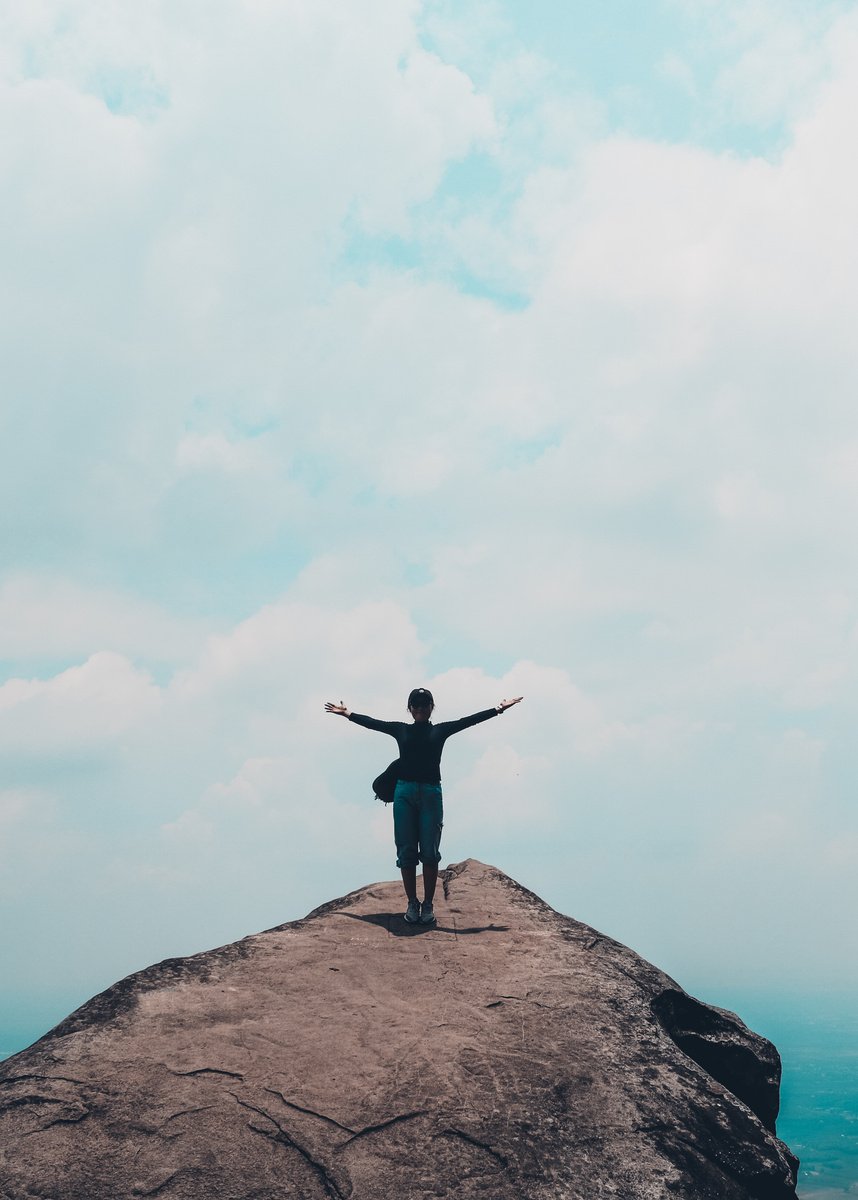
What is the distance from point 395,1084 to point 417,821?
173 inches

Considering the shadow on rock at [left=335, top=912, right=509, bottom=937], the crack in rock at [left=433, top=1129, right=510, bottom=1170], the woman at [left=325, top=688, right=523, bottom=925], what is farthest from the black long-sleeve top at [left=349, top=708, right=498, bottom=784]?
the crack in rock at [left=433, top=1129, right=510, bottom=1170]

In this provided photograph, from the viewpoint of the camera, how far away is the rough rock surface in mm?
7910

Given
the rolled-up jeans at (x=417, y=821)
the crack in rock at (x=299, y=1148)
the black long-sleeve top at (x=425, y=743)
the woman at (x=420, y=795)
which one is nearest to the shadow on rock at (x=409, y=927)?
the woman at (x=420, y=795)

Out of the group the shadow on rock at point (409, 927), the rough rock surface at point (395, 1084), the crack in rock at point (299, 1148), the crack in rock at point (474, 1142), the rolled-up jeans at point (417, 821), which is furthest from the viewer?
the rolled-up jeans at point (417, 821)

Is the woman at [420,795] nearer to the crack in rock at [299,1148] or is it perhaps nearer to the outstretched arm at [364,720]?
the outstretched arm at [364,720]

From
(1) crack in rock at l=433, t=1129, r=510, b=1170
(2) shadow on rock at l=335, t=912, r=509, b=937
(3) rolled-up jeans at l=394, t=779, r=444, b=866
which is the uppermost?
(3) rolled-up jeans at l=394, t=779, r=444, b=866

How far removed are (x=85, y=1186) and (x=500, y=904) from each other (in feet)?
22.6

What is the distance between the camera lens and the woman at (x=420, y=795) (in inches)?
497

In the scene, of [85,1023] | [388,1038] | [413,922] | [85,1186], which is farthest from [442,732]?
[85,1186]

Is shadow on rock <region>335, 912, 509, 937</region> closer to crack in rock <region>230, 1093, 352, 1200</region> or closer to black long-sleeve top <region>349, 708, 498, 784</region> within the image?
black long-sleeve top <region>349, 708, 498, 784</region>

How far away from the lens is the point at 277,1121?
8.25 meters

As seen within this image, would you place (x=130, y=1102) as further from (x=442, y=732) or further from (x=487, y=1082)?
(x=442, y=732)

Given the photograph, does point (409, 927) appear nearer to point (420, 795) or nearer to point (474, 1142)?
point (420, 795)

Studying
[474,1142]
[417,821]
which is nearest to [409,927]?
[417,821]
